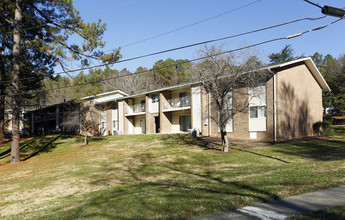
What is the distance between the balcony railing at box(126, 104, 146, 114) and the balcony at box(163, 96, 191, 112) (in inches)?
185

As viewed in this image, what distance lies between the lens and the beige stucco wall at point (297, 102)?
22.3m

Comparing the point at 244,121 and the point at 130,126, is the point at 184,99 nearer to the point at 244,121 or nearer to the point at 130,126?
the point at 244,121

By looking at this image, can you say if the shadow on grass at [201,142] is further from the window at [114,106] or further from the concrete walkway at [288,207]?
the window at [114,106]

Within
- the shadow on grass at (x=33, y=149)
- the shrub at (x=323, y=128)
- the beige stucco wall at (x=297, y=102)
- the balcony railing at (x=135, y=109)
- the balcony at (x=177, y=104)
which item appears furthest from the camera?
the balcony railing at (x=135, y=109)

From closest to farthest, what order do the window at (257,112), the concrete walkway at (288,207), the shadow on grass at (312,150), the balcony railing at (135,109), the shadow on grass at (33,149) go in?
1. the concrete walkway at (288,207)
2. the shadow on grass at (312,150)
3. the window at (257,112)
4. the shadow on grass at (33,149)
5. the balcony railing at (135,109)

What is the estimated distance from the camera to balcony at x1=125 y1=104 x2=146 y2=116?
35.9 m

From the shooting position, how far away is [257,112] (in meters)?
23.1

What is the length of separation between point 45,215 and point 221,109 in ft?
43.2

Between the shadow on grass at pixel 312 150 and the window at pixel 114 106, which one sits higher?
the window at pixel 114 106

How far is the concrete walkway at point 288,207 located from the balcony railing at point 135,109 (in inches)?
1193

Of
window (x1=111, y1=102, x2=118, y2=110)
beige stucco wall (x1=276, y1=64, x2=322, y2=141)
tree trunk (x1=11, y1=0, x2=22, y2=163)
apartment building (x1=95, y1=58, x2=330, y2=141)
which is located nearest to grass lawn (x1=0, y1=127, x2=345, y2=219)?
tree trunk (x1=11, y1=0, x2=22, y2=163)

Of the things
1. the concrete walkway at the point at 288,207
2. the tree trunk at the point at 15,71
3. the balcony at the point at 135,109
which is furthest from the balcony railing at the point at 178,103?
the concrete walkway at the point at 288,207

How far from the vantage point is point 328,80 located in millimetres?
44750

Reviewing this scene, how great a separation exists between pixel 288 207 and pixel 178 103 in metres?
26.4
